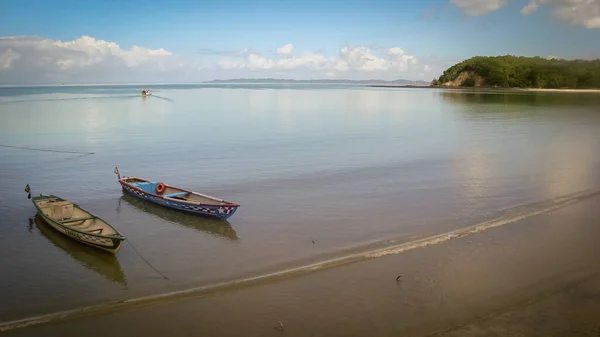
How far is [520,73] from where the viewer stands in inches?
5664

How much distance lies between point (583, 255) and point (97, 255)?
47.7 feet

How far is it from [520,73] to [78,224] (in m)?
153

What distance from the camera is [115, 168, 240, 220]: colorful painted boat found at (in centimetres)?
1684

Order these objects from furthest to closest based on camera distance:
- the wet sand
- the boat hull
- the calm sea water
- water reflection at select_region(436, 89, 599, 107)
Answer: water reflection at select_region(436, 89, 599, 107) < the boat hull < the calm sea water < the wet sand

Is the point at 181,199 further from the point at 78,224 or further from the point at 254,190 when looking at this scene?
the point at 78,224

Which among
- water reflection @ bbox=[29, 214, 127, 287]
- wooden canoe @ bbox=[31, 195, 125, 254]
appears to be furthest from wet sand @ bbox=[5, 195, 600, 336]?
wooden canoe @ bbox=[31, 195, 125, 254]

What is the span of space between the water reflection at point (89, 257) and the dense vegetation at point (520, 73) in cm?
13301

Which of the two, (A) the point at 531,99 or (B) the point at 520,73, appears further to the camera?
(B) the point at 520,73

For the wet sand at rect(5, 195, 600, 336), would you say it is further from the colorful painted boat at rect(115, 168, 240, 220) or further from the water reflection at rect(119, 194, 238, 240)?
the colorful painted boat at rect(115, 168, 240, 220)

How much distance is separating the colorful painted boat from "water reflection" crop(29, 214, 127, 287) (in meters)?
4.01

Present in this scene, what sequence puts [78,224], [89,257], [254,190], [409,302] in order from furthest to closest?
[254,190], [78,224], [89,257], [409,302]

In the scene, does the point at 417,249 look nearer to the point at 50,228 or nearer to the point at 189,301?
the point at 189,301

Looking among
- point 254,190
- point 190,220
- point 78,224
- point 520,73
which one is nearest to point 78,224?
point 78,224

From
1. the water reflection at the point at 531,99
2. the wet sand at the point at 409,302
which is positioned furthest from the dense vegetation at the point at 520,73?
the wet sand at the point at 409,302
